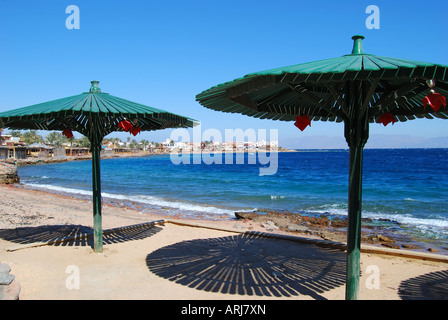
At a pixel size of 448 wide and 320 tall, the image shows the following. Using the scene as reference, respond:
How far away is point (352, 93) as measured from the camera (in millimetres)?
3535

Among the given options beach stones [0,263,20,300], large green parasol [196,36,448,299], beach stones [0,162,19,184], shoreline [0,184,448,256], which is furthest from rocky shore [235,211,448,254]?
beach stones [0,162,19,184]

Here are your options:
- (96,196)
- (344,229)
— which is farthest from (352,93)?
(344,229)

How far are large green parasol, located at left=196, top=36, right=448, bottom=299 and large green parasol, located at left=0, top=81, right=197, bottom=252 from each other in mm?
1358

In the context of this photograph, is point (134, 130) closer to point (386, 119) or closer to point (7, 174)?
point (386, 119)

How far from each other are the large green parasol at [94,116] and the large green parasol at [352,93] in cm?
136

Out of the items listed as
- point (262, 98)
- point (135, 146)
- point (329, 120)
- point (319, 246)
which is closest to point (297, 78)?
point (262, 98)

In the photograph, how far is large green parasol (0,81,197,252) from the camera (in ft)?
16.2

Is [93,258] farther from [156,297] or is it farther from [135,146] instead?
[135,146]

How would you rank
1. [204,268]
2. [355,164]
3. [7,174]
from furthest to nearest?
1. [7,174]
2. [204,268]
3. [355,164]

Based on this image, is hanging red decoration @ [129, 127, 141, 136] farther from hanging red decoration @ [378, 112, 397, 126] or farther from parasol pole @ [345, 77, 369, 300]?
hanging red decoration @ [378, 112, 397, 126]

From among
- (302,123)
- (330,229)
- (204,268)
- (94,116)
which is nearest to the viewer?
(302,123)

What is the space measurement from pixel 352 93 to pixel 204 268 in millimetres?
3616

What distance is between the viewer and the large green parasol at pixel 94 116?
16.2 ft
